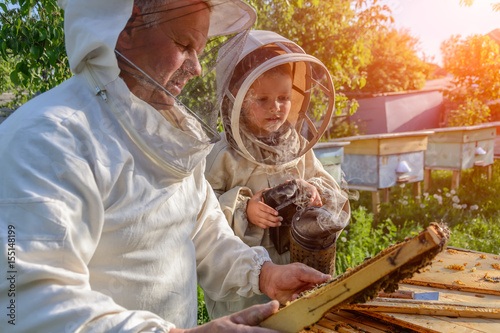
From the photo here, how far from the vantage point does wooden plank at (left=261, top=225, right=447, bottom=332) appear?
0.90m

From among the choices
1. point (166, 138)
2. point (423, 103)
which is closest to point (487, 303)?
point (166, 138)

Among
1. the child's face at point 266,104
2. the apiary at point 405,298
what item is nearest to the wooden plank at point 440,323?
the apiary at point 405,298

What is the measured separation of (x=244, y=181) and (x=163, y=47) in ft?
4.25

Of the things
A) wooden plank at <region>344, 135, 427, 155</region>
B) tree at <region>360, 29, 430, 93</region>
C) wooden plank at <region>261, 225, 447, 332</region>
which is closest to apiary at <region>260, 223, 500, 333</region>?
wooden plank at <region>261, 225, 447, 332</region>

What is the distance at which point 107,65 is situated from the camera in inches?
44.0

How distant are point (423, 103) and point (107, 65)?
56.7ft

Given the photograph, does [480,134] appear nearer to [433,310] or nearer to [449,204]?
[449,204]

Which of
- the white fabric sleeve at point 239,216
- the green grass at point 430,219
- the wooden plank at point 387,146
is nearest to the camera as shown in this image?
the white fabric sleeve at point 239,216

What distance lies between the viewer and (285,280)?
1.59 meters

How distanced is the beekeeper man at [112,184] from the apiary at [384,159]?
157 inches

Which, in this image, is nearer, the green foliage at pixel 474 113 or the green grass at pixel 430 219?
the green grass at pixel 430 219

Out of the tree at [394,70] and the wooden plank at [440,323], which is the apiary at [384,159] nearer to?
the wooden plank at [440,323]

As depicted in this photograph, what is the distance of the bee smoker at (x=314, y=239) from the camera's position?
1853 mm

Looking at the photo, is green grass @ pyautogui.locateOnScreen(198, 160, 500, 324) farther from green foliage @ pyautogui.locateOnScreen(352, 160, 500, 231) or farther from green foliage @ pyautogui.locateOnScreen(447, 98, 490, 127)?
green foliage @ pyautogui.locateOnScreen(447, 98, 490, 127)
